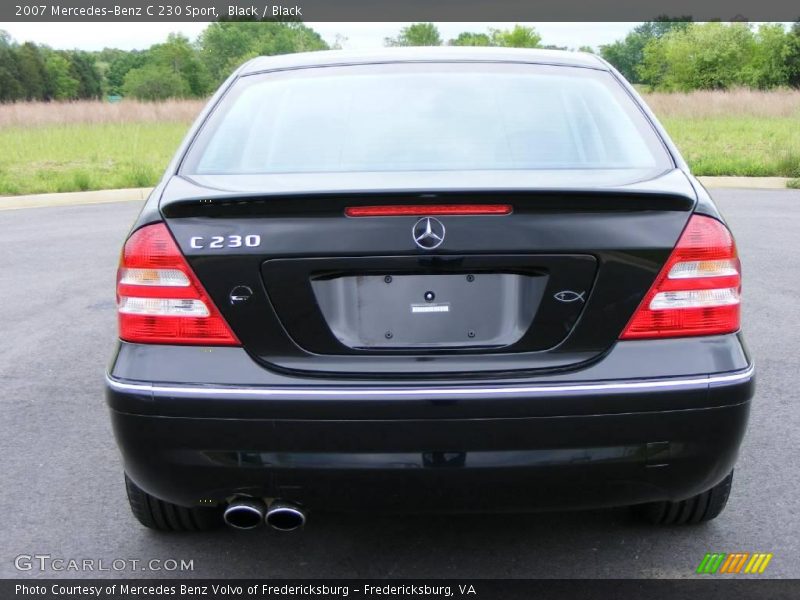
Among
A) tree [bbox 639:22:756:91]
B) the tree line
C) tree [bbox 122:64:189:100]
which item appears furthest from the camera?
tree [bbox 122:64:189:100]

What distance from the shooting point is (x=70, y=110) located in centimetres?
2666

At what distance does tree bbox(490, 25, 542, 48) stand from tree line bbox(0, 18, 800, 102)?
0.34ft

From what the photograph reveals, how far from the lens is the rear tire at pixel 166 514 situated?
309cm

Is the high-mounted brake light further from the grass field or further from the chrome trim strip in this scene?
the grass field

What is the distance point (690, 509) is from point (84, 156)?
→ 19654mm

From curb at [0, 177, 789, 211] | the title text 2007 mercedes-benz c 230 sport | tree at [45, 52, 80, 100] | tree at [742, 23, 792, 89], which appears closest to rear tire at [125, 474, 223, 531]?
the title text 2007 mercedes-benz c 230 sport

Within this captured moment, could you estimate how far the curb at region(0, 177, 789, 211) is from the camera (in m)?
14.8

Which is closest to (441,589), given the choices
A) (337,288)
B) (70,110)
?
(337,288)

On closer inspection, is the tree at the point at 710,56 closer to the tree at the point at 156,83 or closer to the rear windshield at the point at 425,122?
the tree at the point at 156,83

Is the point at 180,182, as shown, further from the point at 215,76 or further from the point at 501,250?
the point at 215,76

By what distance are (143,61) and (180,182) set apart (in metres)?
118

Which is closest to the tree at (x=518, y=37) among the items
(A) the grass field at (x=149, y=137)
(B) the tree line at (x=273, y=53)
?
(B) the tree line at (x=273, y=53)

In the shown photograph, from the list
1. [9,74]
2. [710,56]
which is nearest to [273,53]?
[9,74]

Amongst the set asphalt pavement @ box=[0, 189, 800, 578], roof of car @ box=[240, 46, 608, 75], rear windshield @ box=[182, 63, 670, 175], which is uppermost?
roof of car @ box=[240, 46, 608, 75]
